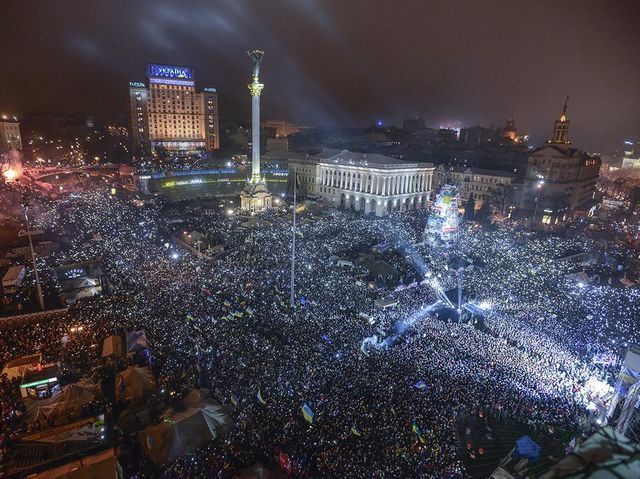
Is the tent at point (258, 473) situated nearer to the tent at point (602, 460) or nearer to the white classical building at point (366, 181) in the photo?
the tent at point (602, 460)

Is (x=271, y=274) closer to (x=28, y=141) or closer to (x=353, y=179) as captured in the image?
(x=353, y=179)

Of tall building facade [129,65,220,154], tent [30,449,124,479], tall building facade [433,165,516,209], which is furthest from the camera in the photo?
tall building facade [129,65,220,154]

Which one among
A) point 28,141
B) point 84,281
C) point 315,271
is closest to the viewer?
point 84,281

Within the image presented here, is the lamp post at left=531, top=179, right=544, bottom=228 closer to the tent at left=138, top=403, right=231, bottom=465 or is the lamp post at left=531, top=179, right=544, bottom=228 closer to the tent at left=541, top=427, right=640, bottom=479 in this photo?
the tent at left=138, top=403, right=231, bottom=465

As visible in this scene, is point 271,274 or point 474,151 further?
point 474,151

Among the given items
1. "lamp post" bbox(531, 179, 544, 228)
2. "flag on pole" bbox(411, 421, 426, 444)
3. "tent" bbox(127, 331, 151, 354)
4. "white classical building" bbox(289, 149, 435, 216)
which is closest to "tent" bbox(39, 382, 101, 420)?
"tent" bbox(127, 331, 151, 354)

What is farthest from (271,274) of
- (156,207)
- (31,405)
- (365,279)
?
(156,207)

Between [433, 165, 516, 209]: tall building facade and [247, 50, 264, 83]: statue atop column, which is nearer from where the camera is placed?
[247, 50, 264, 83]: statue atop column
